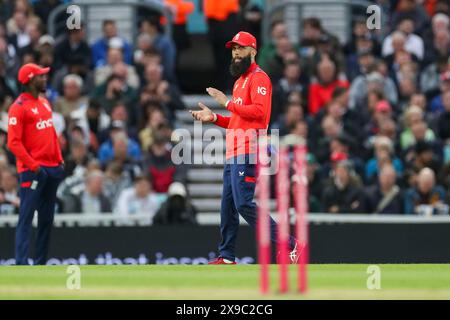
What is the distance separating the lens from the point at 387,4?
30406 mm

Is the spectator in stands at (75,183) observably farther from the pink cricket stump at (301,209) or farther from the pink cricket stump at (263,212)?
the pink cricket stump at (301,209)

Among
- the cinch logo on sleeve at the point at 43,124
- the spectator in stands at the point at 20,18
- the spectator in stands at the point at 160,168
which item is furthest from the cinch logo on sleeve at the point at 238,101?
the spectator in stands at the point at 20,18

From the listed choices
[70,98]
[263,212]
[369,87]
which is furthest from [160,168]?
[263,212]

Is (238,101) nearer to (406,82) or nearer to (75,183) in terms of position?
(75,183)

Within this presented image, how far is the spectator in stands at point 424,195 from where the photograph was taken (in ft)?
77.6

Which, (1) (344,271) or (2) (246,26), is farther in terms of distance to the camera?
(2) (246,26)

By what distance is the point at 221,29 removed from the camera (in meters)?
28.0

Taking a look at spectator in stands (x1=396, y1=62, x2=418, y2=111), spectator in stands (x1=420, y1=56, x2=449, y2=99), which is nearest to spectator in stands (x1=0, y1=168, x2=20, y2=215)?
spectator in stands (x1=396, y1=62, x2=418, y2=111)

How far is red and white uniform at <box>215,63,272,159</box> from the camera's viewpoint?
58.0 ft

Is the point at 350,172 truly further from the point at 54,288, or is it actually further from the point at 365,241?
the point at 54,288

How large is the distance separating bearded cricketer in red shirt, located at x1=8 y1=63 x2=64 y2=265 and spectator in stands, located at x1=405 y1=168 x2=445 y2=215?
6087 millimetres

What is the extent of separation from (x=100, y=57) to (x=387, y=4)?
19.6 feet

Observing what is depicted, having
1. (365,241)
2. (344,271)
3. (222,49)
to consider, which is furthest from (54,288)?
(222,49)
